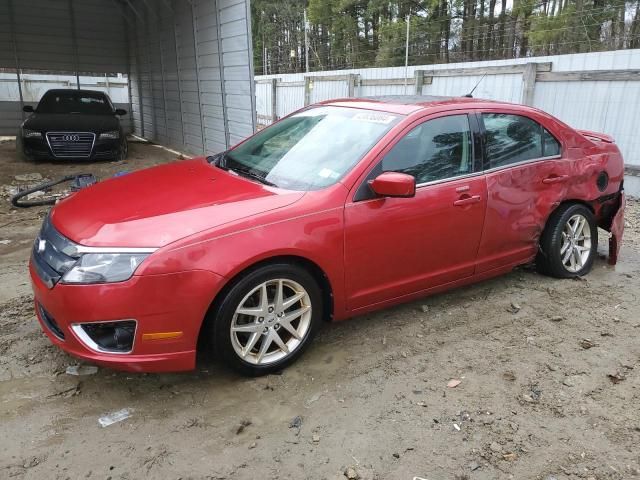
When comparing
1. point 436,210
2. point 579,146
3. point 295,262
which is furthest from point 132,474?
point 579,146

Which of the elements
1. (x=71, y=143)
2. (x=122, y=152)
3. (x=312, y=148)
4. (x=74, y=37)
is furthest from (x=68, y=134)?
(x=312, y=148)

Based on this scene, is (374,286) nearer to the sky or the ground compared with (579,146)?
nearer to the ground

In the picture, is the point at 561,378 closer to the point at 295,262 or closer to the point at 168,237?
the point at 295,262

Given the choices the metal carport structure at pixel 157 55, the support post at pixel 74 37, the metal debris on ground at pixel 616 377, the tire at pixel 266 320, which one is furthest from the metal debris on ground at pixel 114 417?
the support post at pixel 74 37

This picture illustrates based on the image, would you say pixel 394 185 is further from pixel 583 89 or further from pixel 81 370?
pixel 583 89

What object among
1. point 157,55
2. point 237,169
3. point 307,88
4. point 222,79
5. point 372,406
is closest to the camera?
point 372,406

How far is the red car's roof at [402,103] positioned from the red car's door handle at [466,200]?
710 mm

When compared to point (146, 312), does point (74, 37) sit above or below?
above

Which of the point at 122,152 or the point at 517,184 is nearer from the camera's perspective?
the point at 517,184

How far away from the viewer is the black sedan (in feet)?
33.9

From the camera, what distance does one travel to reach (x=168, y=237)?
9.07ft

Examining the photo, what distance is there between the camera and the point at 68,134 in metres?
10.3

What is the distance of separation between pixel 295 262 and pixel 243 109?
7515 mm

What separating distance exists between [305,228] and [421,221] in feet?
3.01
